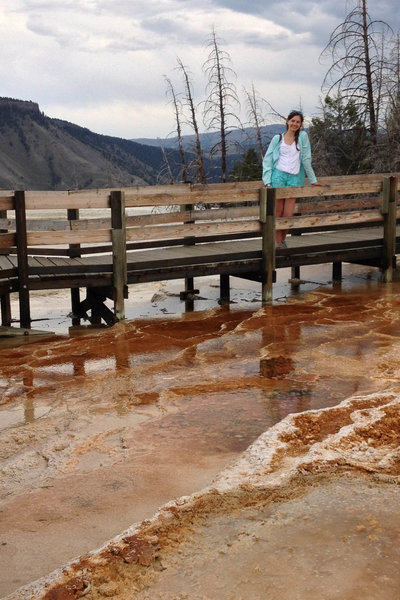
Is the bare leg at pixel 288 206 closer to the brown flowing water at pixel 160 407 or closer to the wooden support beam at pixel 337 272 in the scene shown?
the brown flowing water at pixel 160 407

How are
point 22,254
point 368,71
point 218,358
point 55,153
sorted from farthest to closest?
point 55,153, point 368,71, point 22,254, point 218,358

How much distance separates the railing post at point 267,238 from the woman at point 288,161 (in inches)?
12.2

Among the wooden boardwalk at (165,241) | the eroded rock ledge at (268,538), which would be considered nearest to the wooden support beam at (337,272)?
the wooden boardwalk at (165,241)

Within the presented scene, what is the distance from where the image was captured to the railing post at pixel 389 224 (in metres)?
10.9

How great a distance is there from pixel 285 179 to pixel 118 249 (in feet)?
8.51

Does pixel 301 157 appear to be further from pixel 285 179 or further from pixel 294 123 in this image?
pixel 294 123

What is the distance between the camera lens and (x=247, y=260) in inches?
397

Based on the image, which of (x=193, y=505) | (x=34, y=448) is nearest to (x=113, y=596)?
(x=193, y=505)

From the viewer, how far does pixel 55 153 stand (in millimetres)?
130000

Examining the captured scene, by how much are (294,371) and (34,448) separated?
249cm

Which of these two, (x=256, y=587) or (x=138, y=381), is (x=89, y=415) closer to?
(x=138, y=381)

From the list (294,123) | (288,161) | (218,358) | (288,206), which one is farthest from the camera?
(288,206)

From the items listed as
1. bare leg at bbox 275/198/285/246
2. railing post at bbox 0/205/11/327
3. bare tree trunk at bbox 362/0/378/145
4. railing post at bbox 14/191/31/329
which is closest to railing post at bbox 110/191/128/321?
railing post at bbox 14/191/31/329

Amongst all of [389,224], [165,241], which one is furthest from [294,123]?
[165,241]
